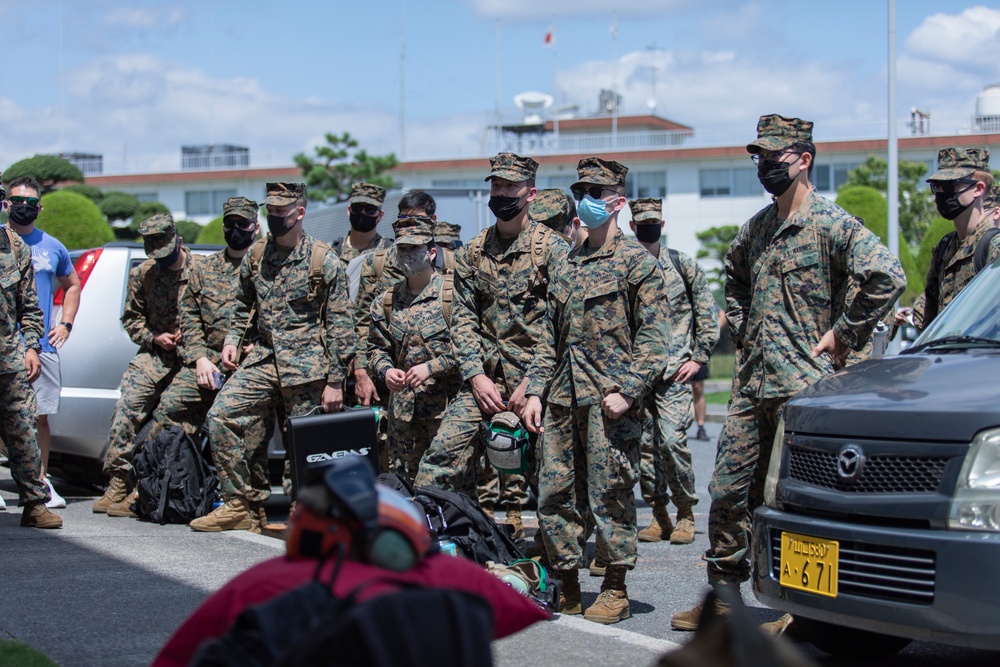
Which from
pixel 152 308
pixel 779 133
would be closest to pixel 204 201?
pixel 152 308

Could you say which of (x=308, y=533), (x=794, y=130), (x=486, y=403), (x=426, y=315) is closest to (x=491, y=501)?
(x=426, y=315)

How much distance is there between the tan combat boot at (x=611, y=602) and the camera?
6129mm

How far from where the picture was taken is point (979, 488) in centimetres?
441

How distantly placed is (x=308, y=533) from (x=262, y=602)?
0.20 m

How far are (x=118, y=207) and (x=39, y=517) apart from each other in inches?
1727

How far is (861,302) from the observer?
5.84 m

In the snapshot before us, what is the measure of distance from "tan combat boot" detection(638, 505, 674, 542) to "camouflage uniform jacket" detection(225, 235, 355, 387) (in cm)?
244

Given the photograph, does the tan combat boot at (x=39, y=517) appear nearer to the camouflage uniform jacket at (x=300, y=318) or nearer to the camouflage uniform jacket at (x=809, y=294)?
the camouflage uniform jacket at (x=300, y=318)

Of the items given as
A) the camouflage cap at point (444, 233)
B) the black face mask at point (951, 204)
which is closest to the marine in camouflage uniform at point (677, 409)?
the black face mask at point (951, 204)

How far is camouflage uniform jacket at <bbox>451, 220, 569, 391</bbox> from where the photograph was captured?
7250mm

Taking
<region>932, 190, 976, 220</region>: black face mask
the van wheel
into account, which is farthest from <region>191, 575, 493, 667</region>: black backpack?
<region>932, 190, 976, 220</region>: black face mask

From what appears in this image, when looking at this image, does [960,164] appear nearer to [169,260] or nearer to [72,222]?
[169,260]

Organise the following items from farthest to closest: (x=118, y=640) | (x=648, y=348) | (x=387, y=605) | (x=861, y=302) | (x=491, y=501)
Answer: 1. (x=491, y=501)
2. (x=648, y=348)
3. (x=861, y=302)
4. (x=118, y=640)
5. (x=387, y=605)

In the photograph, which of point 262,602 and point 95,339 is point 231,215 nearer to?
point 95,339
